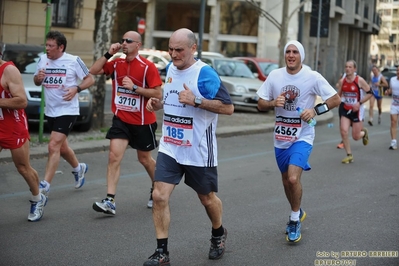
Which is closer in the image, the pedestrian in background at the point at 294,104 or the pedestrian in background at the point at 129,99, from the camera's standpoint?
the pedestrian in background at the point at 294,104

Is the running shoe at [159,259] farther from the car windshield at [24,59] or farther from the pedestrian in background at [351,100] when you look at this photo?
the car windshield at [24,59]

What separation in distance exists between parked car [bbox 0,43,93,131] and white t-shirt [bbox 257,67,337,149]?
27.4ft

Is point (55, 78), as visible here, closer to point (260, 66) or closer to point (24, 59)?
point (24, 59)

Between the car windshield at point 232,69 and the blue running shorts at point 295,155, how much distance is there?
59.2ft

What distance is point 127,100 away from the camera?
8602 mm

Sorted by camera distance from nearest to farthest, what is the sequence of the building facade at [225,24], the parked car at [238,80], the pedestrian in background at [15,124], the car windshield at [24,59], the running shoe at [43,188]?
the pedestrian in background at [15,124] < the running shoe at [43,188] < the car windshield at [24,59] < the building facade at [225,24] < the parked car at [238,80]

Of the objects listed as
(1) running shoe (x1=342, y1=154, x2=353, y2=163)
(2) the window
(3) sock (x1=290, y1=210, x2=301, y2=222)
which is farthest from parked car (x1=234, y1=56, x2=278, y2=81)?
(3) sock (x1=290, y1=210, x2=301, y2=222)

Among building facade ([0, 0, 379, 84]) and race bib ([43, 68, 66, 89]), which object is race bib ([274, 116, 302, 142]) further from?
building facade ([0, 0, 379, 84])

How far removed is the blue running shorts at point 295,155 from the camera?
7.53 meters

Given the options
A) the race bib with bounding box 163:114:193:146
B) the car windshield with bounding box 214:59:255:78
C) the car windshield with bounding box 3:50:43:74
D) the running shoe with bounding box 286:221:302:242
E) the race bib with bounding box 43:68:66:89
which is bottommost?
the running shoe with bounding box 286:221:302:242

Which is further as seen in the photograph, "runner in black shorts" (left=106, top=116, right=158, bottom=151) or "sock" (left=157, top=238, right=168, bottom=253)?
"runner in black shorts" (left=106, top=116, right=158, bottom=151)

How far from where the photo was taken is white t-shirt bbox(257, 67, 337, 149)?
768 cm

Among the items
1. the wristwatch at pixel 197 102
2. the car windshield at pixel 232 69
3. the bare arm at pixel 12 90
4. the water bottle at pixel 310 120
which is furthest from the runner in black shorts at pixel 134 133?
the car windshield at pixel 232 69

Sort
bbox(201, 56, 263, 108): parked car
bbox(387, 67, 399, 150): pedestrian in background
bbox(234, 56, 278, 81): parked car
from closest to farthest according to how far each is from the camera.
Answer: bbox(387, 67, 399, 150): pedestrian in background, bbox(201, 56, 263, 108): parked car, bbox(234, 56, 278, 81): parked car
